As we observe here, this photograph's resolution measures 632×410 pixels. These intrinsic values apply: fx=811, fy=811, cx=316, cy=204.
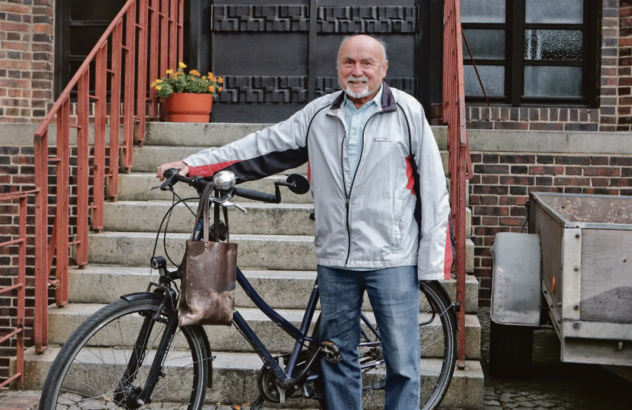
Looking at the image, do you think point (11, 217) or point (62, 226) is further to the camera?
point (11, 217)

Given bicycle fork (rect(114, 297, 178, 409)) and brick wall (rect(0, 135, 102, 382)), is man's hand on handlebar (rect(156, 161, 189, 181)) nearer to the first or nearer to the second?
bicycle fork (rect(114, 297, 178, 409))

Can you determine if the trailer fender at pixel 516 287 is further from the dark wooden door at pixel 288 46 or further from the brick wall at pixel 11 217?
the brick wall at pixel 11 217

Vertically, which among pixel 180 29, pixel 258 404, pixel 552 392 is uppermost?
pixel 180 29

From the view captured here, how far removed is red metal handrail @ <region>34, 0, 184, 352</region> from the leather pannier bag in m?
1.70

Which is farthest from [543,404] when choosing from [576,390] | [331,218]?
[331,218]

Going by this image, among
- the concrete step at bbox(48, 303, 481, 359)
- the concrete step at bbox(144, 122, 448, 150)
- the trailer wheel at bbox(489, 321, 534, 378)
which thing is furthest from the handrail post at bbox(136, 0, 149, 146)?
the trailer wheel at bbox(489, 321, 534, 378)

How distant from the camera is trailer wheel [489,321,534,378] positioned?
4.82m

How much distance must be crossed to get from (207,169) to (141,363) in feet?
2.59

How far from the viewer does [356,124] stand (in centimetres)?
311

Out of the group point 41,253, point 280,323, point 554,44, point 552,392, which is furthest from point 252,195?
point 554,44

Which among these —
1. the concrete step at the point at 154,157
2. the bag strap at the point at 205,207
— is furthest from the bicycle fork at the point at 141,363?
the concrete step at the point at 154,157

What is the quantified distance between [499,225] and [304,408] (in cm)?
318

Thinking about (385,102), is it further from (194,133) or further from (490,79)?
(490,79)

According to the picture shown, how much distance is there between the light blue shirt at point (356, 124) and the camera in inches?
121
